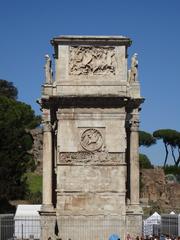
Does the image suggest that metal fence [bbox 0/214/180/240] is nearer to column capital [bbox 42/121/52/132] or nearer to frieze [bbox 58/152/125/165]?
frieze [bbox 58/152/125/165]

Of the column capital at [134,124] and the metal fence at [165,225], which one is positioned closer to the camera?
the column capital at [134,124]

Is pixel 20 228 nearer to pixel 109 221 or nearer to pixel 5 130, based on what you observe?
pixel 109 221

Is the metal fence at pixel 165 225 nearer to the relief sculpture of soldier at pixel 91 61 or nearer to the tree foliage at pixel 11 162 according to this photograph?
the relief sculpture of soldier at pixel 91 61

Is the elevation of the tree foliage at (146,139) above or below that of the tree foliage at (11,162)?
above

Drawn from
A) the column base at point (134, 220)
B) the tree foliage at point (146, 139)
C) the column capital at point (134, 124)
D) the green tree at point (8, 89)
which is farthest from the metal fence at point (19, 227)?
the tree foliage at point (146, 139)

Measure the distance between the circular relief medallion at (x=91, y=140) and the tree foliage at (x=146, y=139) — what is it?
7594 cm

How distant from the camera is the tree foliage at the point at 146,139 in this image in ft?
336

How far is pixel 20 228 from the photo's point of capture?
3331cm

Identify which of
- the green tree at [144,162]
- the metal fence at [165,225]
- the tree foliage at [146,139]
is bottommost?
the metal fence at [165,225]

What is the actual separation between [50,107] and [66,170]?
215 cm

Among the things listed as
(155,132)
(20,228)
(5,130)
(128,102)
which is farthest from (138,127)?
(155,132)

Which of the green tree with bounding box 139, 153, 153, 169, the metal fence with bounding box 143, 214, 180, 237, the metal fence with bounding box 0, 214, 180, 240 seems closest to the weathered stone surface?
the green tree with bounding box 139, 153, 153, 169

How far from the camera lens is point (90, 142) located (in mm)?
26422

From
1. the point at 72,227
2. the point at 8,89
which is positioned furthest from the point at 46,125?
the point at 8,89
